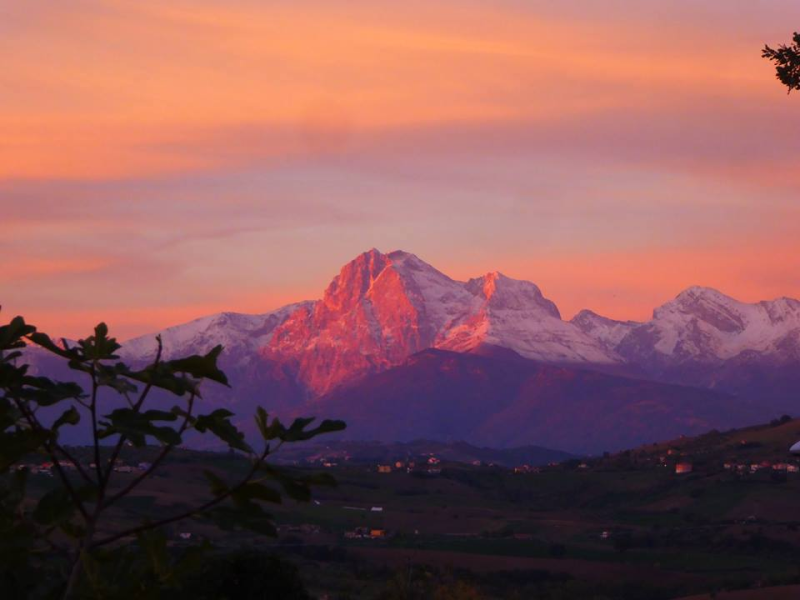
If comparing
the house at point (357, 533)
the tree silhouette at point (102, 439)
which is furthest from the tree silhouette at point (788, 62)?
the house at point (357, 533)

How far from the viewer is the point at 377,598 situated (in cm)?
9312

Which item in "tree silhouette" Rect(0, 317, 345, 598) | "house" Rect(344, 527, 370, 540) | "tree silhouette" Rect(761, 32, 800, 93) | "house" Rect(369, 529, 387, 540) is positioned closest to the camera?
"tree silhouette" Rect(0, 317, 345, 598)

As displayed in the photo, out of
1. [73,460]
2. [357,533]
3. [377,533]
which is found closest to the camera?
[73,460]

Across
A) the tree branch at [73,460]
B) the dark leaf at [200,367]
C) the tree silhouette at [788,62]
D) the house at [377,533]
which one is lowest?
the house at [377,533]

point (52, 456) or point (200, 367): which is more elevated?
point (200, 367)

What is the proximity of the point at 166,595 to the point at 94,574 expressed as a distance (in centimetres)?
47

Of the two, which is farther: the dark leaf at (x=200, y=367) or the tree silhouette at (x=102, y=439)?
the dark leaf at (x=200, y=367)

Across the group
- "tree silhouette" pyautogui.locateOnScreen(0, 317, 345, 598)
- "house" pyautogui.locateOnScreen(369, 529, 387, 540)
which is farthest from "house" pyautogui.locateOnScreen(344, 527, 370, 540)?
"tree silhouette" pyautogui.locateOnScreen(0, 317, 345, 598)

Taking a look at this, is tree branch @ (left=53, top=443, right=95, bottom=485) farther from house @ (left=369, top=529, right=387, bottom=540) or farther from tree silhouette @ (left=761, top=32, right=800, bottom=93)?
house @ (left=369, top=529, right=387, bottom=540)

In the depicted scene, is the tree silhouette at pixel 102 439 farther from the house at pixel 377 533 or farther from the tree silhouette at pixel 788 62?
the house at pixel 377 533

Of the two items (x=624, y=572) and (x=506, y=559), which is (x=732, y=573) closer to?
(x=624, y=572)

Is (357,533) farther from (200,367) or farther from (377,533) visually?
(200,367)

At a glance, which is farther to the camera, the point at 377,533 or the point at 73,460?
the point at 377,533

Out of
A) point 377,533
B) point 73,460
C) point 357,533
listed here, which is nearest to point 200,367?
point 73,460
